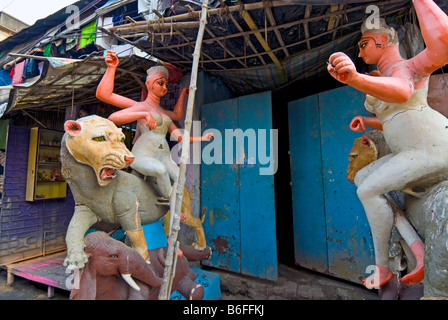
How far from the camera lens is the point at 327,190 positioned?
328 centimetres

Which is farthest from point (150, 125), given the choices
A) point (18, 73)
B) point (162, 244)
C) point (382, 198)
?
point (18, 73)

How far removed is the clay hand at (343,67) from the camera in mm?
1162

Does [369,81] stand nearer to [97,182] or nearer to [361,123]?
[361,123]

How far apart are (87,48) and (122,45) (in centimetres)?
100

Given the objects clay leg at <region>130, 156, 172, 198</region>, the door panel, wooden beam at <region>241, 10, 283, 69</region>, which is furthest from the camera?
the door panel

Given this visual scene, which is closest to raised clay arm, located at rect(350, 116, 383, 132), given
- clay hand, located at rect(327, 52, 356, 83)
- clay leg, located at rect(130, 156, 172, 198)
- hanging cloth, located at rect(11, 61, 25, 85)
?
clay hand, located at rect(327, 52, 356, 83)

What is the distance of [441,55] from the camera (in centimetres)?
126

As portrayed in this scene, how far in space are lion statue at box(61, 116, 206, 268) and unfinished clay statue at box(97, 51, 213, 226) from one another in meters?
0.19

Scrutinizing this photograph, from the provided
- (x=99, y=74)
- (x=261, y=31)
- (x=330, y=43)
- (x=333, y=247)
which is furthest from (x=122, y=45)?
(x=333, y=247)

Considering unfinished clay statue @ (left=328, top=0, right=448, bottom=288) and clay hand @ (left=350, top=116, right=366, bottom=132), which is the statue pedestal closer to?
unfinished clay statue @ (left=328, top=0, right=448, bottom=288)

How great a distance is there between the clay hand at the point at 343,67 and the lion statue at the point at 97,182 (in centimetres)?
142

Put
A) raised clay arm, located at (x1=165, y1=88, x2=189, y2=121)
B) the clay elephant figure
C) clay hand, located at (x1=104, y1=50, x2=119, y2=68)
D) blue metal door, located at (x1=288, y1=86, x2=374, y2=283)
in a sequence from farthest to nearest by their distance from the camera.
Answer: blue metal door, located at (x1=288, y1=86, x2=374, y2=283) → raised clay arm, located at (x1=165, y1=88, x2=189, y2=121) → clay hand, located at (x1=104, y1=50, x2=119, y2=68) → the clay elephant figure

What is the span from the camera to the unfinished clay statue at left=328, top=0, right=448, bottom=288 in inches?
48.7

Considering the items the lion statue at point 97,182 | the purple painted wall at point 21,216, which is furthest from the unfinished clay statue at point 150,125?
the purple painted wall at point 21,216
